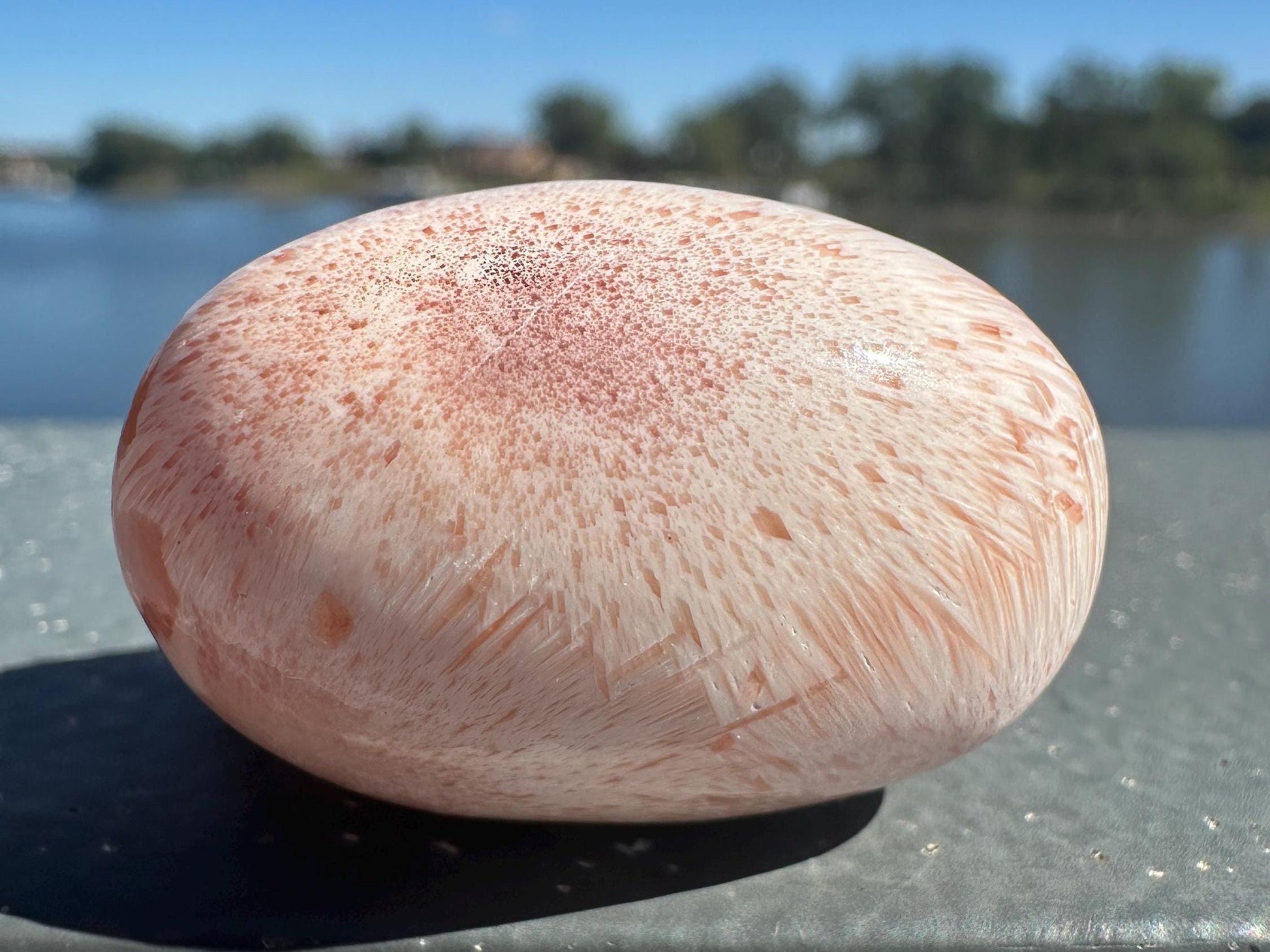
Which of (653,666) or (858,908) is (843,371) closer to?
(653,666)

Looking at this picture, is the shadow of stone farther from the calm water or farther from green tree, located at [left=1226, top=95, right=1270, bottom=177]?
green tree, located at [left=1226, top=95, right=1270, bottom=177]

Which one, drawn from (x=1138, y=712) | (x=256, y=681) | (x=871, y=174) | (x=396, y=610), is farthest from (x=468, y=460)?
(x=871, y=174)

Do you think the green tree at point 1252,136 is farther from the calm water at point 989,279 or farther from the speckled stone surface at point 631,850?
the speckled stone surface at point 631,850

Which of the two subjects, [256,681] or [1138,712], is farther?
[1138,712]

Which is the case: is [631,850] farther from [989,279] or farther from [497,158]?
[497,158]

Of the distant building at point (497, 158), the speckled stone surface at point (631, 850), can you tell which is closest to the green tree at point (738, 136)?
the distant building at point (497, 158)

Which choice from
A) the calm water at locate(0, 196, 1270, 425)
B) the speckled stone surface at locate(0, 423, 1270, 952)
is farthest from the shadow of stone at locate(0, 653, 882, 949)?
the calm water at locate(0, 196, 1270, 425)
